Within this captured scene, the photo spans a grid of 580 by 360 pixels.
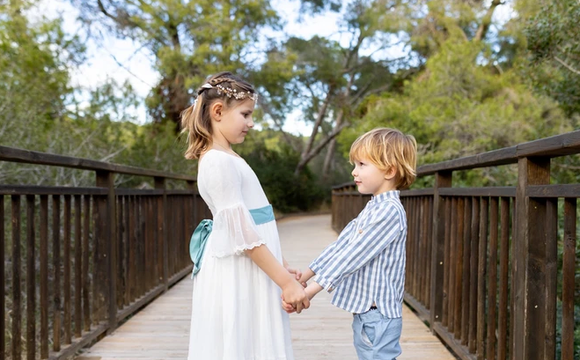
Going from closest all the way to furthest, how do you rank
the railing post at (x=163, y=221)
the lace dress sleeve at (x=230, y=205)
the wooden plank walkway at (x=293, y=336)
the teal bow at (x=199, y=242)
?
the lace dress sleeve at (x=230, y=205), the teal bow at (x=199, y=242), the wooden plank walkway at (x=293, y=336), the railing post at (x=163, y=221)

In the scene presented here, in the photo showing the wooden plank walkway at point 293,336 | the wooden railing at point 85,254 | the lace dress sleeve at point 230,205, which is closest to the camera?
the lace dress sleeve at point 230,205

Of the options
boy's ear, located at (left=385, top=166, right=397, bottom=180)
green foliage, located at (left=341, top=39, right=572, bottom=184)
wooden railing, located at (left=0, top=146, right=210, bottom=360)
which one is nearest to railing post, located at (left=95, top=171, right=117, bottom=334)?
wooden railing, located at (left=0, top=146, right=210, bottom=360)

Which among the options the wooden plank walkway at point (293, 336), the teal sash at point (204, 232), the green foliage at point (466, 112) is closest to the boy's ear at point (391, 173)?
the teal sash at point (204, 232)

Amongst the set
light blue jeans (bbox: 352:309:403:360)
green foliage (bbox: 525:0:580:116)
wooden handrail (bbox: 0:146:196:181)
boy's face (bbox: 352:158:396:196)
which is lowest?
light blue jeans (bbox: 352:309:403:360)

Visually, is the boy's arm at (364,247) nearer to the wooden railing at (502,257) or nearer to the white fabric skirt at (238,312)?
the white fabric skirt at (238,312)

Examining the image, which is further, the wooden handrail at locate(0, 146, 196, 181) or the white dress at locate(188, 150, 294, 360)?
the wooden handrail at locate(0, 146, 196, 181)

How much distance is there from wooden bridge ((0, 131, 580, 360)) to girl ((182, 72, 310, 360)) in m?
0.76

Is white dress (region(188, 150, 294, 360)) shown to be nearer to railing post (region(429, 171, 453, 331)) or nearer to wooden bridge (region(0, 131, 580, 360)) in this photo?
wooden bridge (region(0, 131, 580, 360))

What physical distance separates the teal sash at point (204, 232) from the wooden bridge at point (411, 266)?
0.73 meters

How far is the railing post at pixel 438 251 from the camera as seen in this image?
3.60 meters

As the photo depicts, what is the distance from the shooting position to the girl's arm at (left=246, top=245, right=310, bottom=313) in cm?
187

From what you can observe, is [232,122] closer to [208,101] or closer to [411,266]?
[208,101]

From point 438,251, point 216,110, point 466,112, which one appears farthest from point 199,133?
point 466,112

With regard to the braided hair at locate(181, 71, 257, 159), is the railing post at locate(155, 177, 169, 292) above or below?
below
